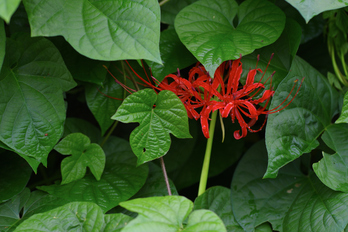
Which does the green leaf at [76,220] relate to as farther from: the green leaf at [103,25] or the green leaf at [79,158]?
Result: the green leaf at [103,25]

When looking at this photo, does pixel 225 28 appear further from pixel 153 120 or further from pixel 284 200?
pixel 284 200

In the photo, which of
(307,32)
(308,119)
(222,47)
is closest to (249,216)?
(308,119)

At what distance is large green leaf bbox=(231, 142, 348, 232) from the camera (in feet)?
2.50

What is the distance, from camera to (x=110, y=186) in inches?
33.6

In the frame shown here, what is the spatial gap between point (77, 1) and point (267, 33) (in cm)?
47

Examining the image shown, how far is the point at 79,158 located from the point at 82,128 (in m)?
0.20

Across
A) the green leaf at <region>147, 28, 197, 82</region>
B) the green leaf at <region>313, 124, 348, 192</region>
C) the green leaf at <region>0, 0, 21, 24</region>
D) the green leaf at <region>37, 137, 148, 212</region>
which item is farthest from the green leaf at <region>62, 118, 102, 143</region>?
the green leaf at <region>313, 124, 348, 192</region>

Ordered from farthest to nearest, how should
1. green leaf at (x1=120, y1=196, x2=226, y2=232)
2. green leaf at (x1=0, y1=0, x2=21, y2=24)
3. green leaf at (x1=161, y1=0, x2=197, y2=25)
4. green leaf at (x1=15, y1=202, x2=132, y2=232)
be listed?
1. green leaf at (x1=161, y1=0, x2=197, y2=25)
2. green leaf at (x1=15, y1=202, x2=132, y2=232)
3. green leaf at (x1=120, y1=196, x2=226, y2=232)
4. green leaf at (x1=0, y1=0, x2=21, y2=24)

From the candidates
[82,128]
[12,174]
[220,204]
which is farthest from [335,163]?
[12,174]

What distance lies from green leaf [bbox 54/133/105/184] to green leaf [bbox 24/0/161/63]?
0.32 metres

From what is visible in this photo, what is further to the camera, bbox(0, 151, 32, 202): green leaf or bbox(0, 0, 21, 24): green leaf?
bbox(0, 151, 32, 202): green leaf

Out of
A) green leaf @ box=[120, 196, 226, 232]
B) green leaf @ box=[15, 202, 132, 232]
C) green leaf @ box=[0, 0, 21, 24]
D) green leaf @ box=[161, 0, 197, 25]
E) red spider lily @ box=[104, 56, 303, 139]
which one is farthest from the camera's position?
green leaf @ box=[161, 0, 197, 25]

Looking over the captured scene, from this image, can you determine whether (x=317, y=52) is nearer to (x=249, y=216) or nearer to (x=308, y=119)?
(x=308, y=119)

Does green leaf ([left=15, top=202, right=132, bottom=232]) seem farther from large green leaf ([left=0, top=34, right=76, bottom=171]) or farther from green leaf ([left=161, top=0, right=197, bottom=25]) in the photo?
green leaf ([left=161, top=0, right=197, bottom=25])
